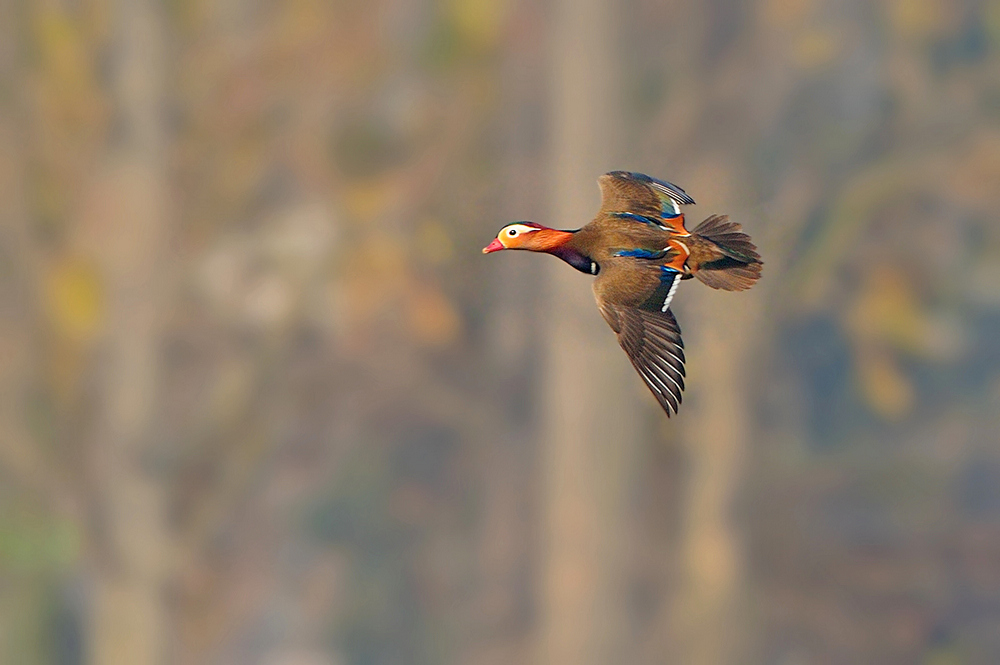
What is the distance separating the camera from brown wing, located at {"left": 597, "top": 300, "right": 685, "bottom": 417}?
876 millimetres

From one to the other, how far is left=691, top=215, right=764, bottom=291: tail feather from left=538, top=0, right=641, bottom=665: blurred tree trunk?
3979 millimetres

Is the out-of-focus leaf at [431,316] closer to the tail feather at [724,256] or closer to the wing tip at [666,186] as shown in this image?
the wing tip at [666,186]

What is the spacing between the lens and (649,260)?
3.35ft

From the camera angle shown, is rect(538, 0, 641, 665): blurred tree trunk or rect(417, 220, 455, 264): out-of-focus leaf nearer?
rect(538, 0, 641, 665): blurred tree trunk

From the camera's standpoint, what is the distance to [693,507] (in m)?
7.20

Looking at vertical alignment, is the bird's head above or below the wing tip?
below

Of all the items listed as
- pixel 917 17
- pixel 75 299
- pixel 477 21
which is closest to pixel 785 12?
pixel 917 17

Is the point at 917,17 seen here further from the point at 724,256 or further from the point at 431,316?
the point at 724,256

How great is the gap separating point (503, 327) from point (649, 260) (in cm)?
643

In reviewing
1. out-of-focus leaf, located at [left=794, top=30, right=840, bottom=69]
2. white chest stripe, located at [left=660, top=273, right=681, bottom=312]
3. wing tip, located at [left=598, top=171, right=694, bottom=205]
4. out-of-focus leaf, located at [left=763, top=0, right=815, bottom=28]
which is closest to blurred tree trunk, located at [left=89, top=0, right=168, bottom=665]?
out-of-focus leaf, located at [left=763, top=0, right=815, bottom=28]

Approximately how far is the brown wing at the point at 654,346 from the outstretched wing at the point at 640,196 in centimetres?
9

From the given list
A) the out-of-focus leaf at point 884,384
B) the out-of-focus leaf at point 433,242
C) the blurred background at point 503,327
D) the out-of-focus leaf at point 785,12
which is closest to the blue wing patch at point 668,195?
the blurred background at point 503,327

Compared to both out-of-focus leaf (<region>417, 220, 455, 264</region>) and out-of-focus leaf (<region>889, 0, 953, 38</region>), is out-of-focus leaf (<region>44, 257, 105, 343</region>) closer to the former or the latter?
out-of-focus leaf (<region>417, 220, 455, 264</region>)

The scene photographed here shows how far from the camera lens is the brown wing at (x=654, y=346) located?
2.88ft
